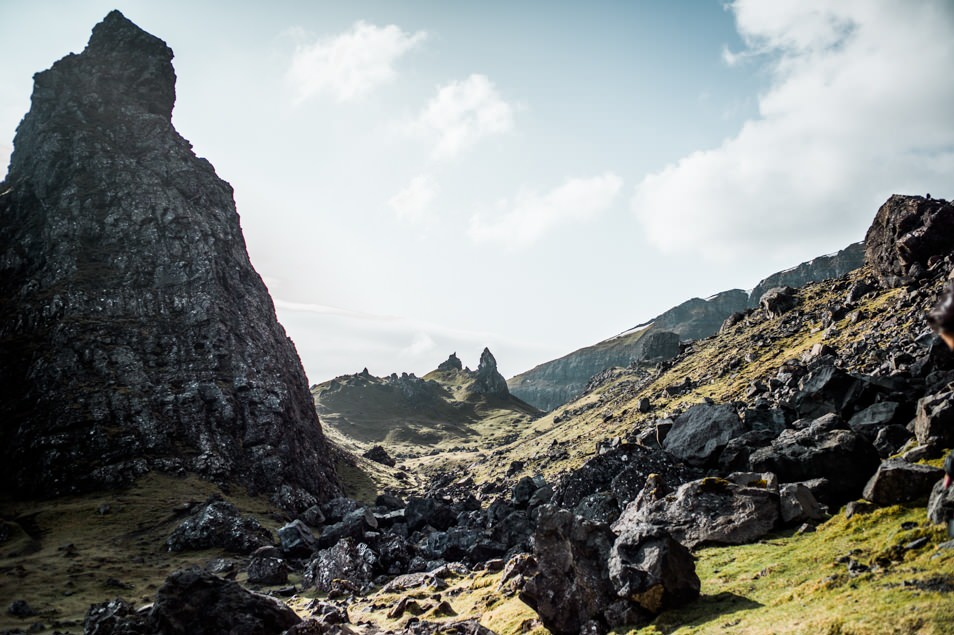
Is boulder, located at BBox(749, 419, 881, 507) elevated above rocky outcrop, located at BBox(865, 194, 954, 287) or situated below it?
below

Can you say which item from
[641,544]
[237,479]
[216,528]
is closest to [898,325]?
[641,544]

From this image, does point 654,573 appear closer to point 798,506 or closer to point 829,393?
point 798,506

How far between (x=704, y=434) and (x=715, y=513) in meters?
14.9

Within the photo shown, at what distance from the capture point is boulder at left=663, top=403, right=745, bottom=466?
41.4m

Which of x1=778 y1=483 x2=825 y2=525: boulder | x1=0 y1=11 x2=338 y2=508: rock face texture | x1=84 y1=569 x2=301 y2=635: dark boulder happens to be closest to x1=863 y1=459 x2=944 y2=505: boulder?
x1=778 y1=483 x2=825 y2=525: boulder

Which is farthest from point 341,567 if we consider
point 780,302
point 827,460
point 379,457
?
point 379,457

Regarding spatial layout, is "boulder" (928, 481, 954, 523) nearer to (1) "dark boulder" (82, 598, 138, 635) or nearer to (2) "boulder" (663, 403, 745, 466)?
(2) "boulder" (663, 403, 745, 466)

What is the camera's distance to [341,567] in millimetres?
49219

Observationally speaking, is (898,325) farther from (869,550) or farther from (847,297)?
(869,550)

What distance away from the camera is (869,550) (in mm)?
20047

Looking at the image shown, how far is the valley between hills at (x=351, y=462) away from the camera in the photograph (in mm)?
23109

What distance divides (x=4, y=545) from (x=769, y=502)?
80643 millimetres

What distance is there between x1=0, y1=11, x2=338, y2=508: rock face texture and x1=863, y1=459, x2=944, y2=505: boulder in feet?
279

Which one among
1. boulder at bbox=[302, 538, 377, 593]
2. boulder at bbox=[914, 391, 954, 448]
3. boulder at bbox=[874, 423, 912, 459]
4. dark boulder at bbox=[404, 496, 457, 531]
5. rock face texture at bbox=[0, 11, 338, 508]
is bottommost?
dark boulder at bbox=[404, 496, 457, 531]
